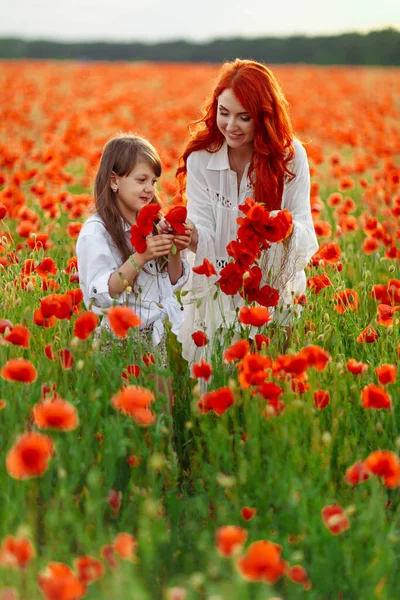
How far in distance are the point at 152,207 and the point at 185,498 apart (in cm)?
85

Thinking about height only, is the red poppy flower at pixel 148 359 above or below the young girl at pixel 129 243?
below

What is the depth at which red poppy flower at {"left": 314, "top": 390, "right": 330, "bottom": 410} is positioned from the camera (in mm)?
2291

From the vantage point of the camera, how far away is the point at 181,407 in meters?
2.86

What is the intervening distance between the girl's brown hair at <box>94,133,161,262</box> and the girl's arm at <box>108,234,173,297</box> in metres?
0.21

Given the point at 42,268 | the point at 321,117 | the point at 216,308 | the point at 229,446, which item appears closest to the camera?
the point at 229,446

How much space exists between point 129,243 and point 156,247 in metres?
0.31

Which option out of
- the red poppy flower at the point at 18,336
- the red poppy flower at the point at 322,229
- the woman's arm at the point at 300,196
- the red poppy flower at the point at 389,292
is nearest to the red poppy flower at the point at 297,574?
the red poppy flower at the point at 18,336

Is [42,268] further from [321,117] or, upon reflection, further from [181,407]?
[321,117]

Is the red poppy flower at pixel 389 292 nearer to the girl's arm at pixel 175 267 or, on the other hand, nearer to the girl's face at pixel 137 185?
the girl's arm at pixel 175 267

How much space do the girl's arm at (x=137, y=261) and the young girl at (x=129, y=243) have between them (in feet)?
0.18

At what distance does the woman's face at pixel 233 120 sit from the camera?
313cm

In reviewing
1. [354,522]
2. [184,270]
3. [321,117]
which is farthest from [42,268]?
[321,117]

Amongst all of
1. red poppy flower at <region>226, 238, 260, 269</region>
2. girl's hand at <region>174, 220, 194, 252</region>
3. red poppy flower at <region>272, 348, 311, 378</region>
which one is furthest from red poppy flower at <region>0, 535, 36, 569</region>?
girl's hand at <region>174, 220, 194, 252</region>

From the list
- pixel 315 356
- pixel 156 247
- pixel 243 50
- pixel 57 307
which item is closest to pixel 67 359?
pixel 57 307
